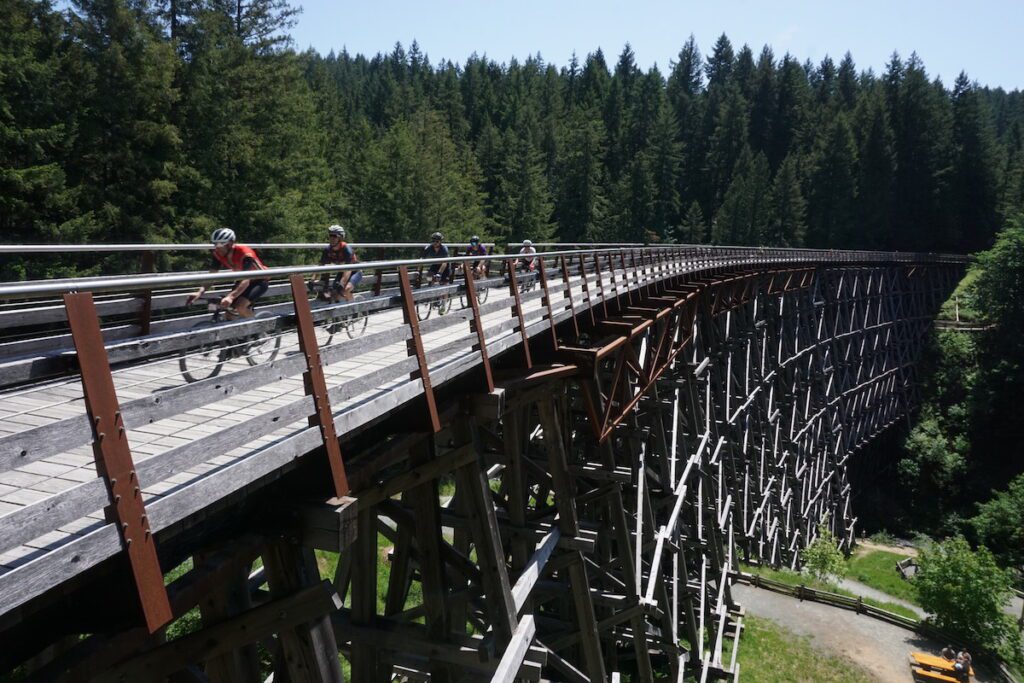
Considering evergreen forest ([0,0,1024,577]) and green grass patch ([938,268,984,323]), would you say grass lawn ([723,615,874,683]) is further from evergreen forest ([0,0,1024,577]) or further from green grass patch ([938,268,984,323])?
green grass patch ([938,268,984,323])

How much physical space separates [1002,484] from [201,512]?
44.0 metres

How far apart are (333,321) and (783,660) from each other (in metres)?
15.3

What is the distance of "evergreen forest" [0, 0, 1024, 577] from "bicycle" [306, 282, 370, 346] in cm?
1137

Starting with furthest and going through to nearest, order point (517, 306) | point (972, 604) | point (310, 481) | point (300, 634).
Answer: point (972, 604) → point (517, 306) → point (310, 481) → point (300, 634)

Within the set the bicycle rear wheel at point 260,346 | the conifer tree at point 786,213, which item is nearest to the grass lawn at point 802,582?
the bicycle rear wheel at point 260,346

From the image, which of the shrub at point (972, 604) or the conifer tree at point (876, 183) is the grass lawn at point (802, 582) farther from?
the conifer tree at point (876, 183)

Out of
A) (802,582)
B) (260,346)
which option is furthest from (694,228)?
(260,346)

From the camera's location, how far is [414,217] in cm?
3672

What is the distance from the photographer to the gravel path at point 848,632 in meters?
16.6

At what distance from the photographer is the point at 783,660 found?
1571cm

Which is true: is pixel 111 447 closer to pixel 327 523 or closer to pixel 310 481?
pixel 327 523

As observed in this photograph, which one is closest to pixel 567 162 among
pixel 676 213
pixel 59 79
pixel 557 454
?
pixel 676 213

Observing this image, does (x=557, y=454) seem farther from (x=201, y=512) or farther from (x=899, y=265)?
(x=899, y=265)

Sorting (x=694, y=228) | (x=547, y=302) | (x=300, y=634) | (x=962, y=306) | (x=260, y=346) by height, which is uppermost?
(x=260, y=346)
